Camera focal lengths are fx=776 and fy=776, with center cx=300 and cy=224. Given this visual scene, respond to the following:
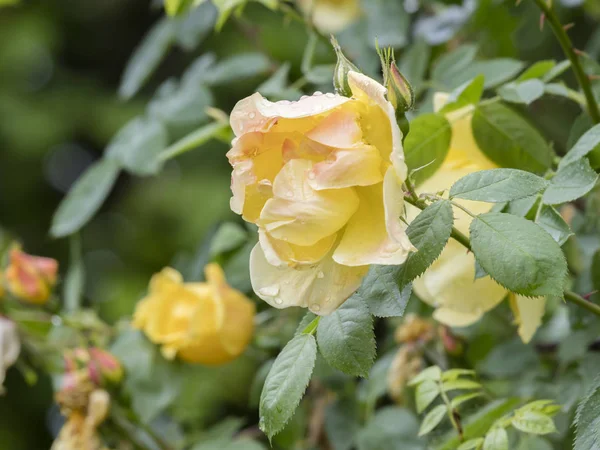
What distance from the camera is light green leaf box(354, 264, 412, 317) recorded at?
1.30 ft

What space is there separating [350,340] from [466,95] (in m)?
0.23

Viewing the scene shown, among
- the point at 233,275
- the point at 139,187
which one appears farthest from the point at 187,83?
the point at 139,187

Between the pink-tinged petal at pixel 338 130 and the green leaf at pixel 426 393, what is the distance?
0.22m

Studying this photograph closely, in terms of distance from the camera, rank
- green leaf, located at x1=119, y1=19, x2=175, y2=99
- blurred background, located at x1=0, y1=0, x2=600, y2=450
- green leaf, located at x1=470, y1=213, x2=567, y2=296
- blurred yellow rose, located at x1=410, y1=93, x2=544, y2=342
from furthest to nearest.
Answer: blurred background, located at x1=0, y1=0, x2=600, y2=450, green leaf, located at x1=119, y1=19, x2=175, y2=99, blurred yellow rose, located at x1=410, y1=93, x2=544, y2=342, green leaf, located at x1=470, y1=213, x2=567, y2=296

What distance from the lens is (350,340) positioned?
41 centimetres

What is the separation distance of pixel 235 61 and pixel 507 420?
0.57m

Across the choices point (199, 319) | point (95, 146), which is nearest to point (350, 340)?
point (199, 319)

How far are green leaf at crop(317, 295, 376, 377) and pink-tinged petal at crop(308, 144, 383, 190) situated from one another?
8 cm

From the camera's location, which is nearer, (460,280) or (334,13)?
(460,280)

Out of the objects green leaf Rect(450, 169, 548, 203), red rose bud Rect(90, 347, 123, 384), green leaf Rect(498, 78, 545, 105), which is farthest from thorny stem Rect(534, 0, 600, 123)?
red rose bud Rect(90, 347, 123, 384)

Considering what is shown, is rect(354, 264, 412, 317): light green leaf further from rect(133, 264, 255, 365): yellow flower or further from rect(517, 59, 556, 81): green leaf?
rect(133, 264, 255, 365): yellow flower

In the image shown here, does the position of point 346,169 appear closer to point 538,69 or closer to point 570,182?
point 570,182

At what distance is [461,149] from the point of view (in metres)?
0.58

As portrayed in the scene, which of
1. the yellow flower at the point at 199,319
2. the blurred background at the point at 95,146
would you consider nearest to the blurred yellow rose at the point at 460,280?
the yellow flower at the point at 199,319
